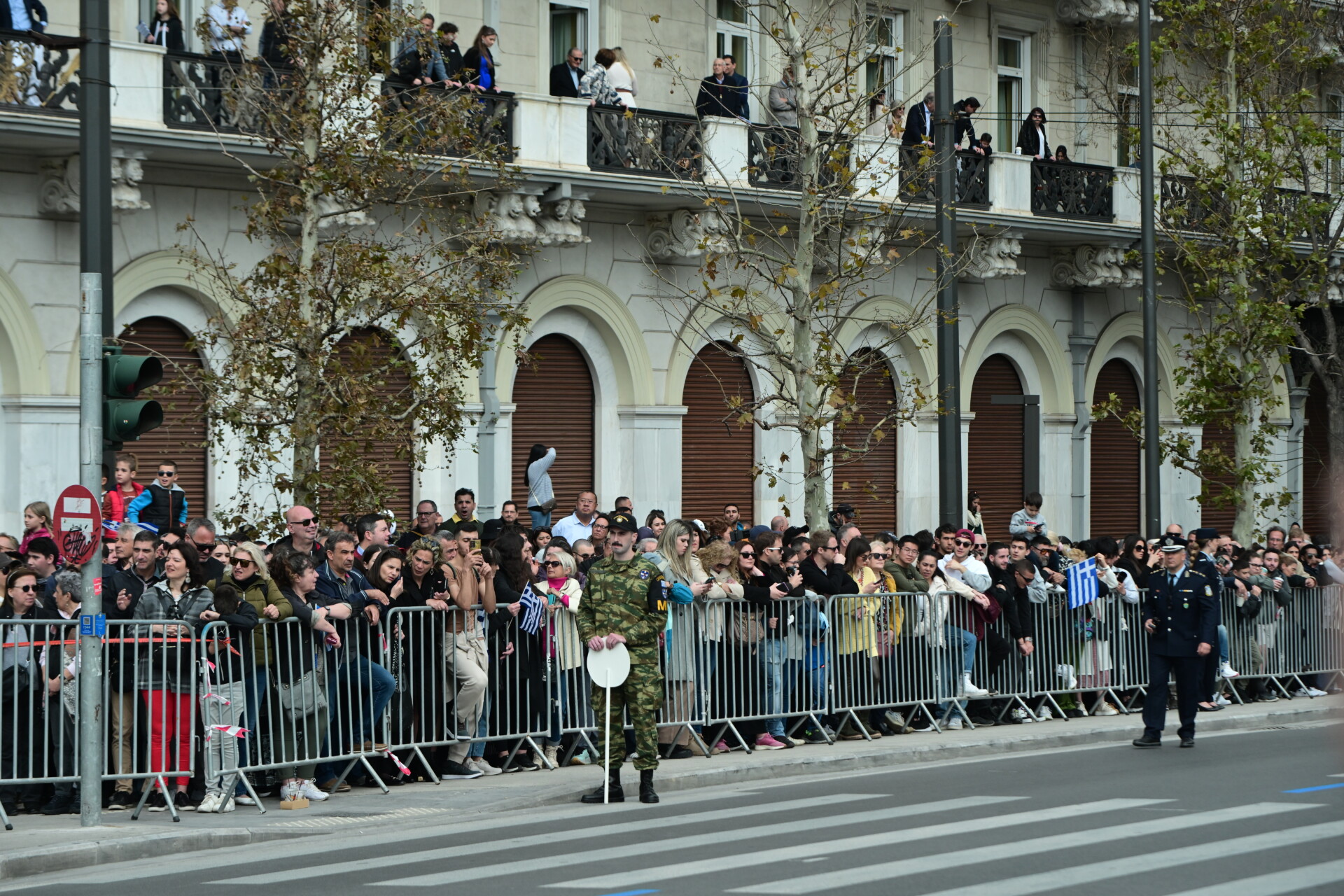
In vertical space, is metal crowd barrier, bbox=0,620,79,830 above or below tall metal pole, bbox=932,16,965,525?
below

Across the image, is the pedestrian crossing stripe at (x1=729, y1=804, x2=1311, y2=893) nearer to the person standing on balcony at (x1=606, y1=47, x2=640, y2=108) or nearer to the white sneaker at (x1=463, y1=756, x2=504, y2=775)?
the white sneaker at (x1=463, y1=756, x2=504, y2=775)

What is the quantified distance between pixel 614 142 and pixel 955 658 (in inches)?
356

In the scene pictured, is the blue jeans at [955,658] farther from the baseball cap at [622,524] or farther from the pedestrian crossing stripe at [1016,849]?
the pedestrian crossing stripe at [1016,849]

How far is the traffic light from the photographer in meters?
12.4

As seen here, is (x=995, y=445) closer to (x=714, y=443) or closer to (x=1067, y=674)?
(x=714, y=443)

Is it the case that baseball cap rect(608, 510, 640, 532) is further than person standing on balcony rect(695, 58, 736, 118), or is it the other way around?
person standing on balcony rect(695, 58, 736, 118)

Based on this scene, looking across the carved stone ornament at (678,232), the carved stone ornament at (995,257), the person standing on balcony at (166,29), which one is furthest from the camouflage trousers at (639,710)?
the carved stone ornament at (995,257)

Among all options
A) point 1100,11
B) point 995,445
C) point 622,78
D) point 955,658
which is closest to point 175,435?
point 622,78

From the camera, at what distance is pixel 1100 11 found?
31.6 metres

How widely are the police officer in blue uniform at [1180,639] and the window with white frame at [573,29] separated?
11760 mm

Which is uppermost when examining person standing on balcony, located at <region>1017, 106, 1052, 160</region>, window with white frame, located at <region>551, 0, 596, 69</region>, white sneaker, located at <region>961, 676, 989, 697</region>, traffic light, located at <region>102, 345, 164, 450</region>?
window with white frame, located at <region>551, 0, 596, 69</region>

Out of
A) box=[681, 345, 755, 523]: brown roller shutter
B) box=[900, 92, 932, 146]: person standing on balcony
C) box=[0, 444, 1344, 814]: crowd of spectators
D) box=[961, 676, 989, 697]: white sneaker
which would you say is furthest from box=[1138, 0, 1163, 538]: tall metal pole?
box=[961, 676, 989, 697]: white sneaker

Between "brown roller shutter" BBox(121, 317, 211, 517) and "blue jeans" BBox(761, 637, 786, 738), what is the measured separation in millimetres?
7461

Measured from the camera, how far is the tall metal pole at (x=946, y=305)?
21.1 m
